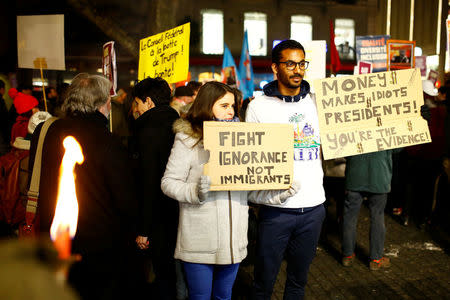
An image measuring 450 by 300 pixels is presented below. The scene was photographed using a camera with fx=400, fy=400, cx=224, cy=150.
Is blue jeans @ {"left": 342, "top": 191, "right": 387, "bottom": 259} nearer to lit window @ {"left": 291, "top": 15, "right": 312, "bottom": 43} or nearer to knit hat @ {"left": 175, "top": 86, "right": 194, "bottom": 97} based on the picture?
knit hat @ {"left": 175, "top": 86, "right": 194, "bottom": 97}

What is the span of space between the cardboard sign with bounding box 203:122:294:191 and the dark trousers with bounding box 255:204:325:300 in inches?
13.2

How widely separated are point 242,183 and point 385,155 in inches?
107

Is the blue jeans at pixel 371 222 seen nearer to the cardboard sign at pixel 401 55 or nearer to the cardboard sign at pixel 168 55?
the cardboard sign at pixel 168 55

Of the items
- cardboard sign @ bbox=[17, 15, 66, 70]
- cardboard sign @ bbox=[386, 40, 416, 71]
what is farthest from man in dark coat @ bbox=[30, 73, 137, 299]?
cardboard sign @ bbox=[386, 40, 416, 71]

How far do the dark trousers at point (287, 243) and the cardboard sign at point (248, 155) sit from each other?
1.10 feet

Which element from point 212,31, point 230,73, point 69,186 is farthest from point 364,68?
point 212,31

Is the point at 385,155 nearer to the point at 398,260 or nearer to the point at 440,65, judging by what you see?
the point at 398,260

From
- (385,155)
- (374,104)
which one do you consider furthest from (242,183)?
(385,155)

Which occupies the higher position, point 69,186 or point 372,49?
point 372,49

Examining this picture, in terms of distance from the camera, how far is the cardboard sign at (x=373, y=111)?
126 inches

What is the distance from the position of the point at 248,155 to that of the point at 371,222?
2.78m

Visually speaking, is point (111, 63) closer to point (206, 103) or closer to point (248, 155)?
point (206, 103)

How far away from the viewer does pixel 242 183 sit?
8.55 feet

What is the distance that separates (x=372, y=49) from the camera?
28.8 ft
